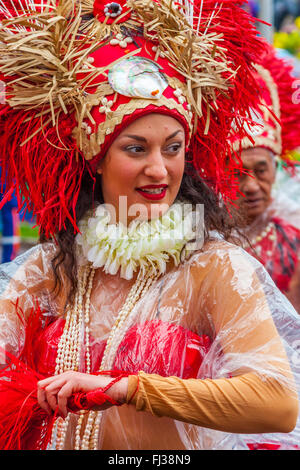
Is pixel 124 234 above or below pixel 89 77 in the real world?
below

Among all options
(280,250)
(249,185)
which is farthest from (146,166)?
(280,250)

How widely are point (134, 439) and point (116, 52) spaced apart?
1.29 m

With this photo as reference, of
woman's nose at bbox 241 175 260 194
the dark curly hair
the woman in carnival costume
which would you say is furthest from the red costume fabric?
the woman in carnival costume

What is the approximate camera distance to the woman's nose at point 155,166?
2.20 m

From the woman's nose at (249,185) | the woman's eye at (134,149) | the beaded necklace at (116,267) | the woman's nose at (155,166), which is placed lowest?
the beaded necklace at (116,267)

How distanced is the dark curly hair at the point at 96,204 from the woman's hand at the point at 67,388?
1.55 ft

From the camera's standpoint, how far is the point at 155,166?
7.20ft

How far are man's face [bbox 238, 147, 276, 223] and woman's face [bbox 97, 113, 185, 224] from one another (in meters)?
1.73

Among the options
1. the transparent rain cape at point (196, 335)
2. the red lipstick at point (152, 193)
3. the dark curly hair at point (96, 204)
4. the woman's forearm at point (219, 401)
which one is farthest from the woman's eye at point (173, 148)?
the woman's forearm at point (219, 401)

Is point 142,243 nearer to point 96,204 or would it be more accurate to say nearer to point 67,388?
point 96,204

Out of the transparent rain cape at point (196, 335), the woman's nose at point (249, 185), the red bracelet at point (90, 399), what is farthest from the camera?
the woman's nose at point (249, 185)

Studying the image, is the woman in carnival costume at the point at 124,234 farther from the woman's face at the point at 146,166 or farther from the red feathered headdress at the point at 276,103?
the red feathered headdress at the point at 276,103

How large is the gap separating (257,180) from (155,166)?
77.0 inches

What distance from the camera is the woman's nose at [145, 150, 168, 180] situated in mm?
2197
